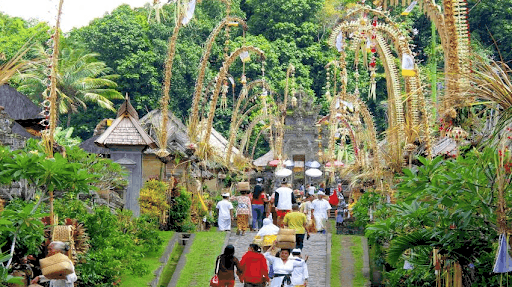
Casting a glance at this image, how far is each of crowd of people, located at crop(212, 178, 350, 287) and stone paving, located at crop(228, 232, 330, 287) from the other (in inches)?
15.2

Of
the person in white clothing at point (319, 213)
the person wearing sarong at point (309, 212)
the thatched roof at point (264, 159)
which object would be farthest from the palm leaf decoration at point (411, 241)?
the thatched roof at point (264, 159)

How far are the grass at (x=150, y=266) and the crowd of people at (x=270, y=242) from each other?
1.66 metres

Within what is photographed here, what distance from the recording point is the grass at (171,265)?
19.7m

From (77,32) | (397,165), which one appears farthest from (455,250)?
(77,32)

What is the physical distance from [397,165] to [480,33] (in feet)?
105

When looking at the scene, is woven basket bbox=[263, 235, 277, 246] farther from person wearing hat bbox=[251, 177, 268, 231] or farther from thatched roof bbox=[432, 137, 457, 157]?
person wearing hat bbox=[251, 177, 268, 231]

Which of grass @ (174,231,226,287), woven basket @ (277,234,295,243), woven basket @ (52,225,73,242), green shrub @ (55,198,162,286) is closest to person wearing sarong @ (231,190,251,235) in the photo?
grass @ (174,231,226,287)

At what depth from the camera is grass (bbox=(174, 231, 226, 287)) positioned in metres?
19.5

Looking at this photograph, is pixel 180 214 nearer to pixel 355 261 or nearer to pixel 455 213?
pixel 355 261

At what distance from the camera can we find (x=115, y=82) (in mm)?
52438

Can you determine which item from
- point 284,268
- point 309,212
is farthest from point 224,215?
point 284,268

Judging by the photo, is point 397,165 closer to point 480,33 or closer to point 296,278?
point 296,278

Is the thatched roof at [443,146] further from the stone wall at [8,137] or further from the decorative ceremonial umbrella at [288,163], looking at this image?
the decorative ceremonial umbrella at [288,163]

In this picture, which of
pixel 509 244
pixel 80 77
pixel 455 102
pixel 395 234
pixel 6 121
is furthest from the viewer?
pixel 80 77
